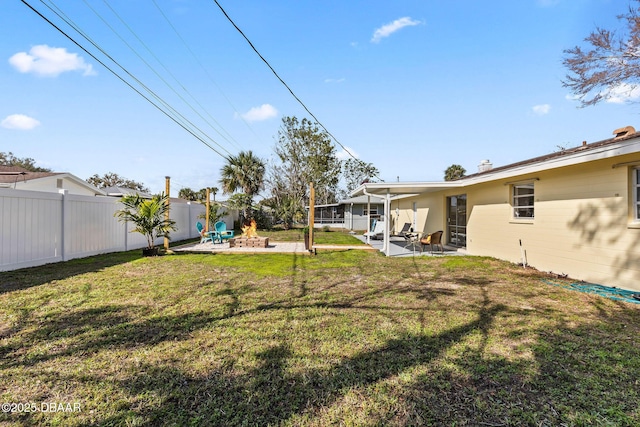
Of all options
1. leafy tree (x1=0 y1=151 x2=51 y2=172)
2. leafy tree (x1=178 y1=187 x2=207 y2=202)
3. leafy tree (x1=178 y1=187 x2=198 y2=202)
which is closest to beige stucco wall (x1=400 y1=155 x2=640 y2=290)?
leafy tree (x1=178 y1=187 x2=207 y2=202)

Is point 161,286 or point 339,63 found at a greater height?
point 339,63

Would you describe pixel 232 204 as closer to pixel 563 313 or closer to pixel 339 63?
pixel 339 63

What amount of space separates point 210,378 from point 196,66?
36.5ft

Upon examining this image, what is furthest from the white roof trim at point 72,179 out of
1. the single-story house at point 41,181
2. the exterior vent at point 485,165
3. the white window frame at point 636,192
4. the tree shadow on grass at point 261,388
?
the white window frame at point 636,192

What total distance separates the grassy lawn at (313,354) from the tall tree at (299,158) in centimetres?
2504

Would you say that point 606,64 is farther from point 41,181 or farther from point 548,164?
point 41,181

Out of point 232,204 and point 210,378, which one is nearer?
point 210,378

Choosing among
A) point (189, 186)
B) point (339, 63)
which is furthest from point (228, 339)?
point (189, 186)

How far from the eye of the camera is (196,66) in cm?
1064

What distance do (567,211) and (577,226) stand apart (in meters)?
0.40

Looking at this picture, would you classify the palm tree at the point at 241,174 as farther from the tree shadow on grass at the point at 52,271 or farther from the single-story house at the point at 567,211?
the tree shadow on grass at the point at 52,271

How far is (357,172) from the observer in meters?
41.3

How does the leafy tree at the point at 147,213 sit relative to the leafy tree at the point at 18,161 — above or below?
below

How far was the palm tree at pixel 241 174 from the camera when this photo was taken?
22.5 m
